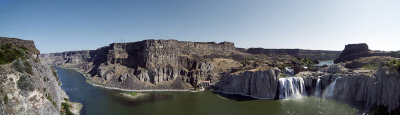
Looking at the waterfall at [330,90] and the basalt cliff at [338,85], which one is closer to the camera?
the basalt cliff at [338,85]

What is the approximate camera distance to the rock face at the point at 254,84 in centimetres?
5656

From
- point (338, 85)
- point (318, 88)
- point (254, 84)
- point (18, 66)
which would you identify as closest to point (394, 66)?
point (338, 85)

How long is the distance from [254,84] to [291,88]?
36.4 ft

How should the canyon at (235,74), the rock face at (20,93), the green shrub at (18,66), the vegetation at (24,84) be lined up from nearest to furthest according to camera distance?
the rock face at (20,93) → the vegetation at (24,84) → the green shrub at (18,66) → the canyon at (235,74)

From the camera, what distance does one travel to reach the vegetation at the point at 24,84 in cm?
2726

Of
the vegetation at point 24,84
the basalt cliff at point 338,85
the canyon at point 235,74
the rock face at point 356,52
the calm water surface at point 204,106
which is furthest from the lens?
the rock face at point 356,52

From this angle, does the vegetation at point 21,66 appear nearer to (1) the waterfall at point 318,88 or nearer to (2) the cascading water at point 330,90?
(1) the waterfall at point 318,88

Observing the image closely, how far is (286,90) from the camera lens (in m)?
56.4

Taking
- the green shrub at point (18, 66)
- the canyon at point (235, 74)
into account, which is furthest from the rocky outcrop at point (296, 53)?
the green shrub at point (18, 66)

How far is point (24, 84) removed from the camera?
27.9 meters

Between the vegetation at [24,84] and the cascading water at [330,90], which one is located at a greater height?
the vegetation at [24,84]

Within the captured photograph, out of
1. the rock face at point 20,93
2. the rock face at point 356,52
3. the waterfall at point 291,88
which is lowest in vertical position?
the waterfall at point 291,88

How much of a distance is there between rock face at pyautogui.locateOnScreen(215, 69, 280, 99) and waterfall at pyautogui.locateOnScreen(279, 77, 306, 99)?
6.26ft

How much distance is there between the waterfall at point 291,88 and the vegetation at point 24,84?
58.8 metres
